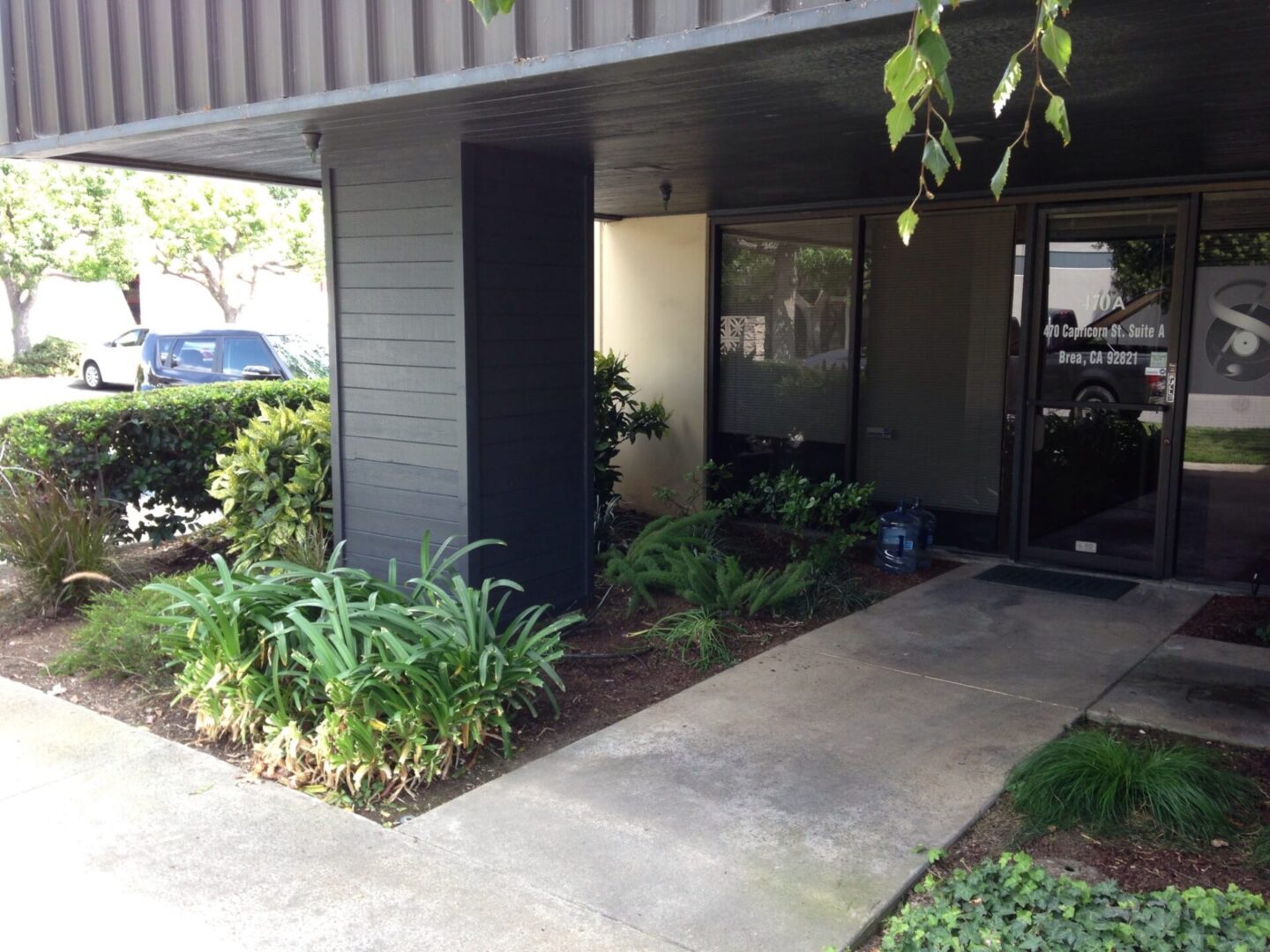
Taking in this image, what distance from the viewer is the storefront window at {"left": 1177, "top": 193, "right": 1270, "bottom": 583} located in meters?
6.72

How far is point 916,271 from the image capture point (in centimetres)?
796

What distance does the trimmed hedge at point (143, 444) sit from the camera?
693 centimetres

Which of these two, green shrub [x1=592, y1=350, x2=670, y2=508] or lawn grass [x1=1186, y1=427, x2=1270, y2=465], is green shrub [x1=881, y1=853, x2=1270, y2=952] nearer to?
lawn grass [x1=1186, y1=427, x2=1270, y2=465]

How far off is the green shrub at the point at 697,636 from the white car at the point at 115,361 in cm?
2176

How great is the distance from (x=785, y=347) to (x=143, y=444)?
478 centimetres

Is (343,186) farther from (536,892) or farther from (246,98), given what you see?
(536,892)

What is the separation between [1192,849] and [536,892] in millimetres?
2181

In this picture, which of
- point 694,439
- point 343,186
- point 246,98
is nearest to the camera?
point 246,98

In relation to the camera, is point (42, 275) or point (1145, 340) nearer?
point (1145, 340)

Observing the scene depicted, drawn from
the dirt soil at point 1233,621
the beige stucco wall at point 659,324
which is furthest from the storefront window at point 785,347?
the dirt soil at point 1233,621

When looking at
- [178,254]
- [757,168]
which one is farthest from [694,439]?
[178,254]

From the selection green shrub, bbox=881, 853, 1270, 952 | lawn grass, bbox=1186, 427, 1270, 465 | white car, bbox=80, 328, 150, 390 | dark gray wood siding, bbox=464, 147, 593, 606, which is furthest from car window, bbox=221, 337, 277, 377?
white car, bbox=80, 328, 150, 390

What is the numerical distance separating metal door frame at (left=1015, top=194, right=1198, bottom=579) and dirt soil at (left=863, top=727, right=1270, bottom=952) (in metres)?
3.44

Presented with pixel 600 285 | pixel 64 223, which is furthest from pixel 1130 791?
pixel 64 223
